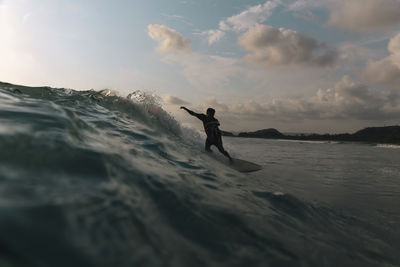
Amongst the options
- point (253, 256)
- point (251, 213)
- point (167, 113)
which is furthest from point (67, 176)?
point (167, 113)

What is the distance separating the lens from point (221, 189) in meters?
4.29

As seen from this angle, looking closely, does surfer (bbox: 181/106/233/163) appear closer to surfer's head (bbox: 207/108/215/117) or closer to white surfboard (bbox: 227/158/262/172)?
surfer's head (bbox: 207/108/215/117)

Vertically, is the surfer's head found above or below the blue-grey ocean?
above

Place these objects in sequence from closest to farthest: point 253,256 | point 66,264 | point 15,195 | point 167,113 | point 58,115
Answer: point 66,264 < point 15,195 < point 253,256 < point 58,115 < point 167,113

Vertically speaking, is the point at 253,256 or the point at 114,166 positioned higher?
the point at 114,166

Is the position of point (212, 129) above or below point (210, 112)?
below

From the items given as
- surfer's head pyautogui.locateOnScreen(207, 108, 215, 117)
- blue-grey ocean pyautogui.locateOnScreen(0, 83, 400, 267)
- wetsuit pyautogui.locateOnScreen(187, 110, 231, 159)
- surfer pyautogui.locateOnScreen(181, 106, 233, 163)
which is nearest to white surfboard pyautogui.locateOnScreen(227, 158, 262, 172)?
surfer pyautogui.locateOnScreen(181, 106, 233, 163)

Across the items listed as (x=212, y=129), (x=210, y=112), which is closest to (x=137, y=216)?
(x=212, y=129)

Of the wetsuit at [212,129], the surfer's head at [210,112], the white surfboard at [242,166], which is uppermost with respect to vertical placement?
the surfer's head at [210,112]

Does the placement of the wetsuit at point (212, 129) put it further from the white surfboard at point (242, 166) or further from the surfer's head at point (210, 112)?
the white surfboard at point (242, 166)

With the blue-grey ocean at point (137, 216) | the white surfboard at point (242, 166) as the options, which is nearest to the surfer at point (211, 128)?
the white surfboard at point (242, 166)

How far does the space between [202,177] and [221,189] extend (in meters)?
0.62

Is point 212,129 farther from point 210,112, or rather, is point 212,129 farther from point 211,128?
point 210,112

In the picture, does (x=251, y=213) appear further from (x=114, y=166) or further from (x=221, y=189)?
(x=114, y=166)
